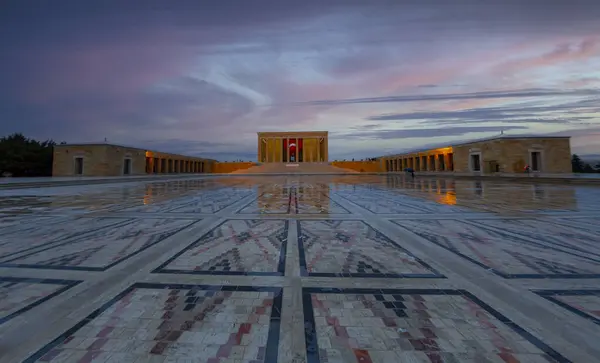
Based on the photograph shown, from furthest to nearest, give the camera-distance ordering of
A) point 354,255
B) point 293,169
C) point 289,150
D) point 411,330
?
point 289,150 → point 293,169 → point 354,255 → point 411,330

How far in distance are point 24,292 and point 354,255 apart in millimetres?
3132

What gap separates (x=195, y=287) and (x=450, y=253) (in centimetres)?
290

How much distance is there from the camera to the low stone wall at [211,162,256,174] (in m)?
50.9

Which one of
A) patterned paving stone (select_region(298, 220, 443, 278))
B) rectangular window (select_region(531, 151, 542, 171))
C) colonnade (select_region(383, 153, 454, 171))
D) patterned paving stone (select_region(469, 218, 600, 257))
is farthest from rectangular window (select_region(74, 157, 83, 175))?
Answer: rectangular window (select_region(531, 151, 542, 171))

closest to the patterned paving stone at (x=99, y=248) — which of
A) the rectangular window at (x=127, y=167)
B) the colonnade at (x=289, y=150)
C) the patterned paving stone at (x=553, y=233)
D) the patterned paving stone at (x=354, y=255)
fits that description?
the patterned paving stone at (x=354, y=255)

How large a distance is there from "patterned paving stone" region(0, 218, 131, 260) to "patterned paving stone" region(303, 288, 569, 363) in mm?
3806

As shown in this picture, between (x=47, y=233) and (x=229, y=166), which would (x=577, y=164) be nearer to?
(x=47, y=233)

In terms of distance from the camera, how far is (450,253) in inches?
123

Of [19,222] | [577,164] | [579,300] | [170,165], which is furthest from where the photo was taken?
[170,165]

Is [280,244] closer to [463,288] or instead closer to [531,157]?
[463,288]

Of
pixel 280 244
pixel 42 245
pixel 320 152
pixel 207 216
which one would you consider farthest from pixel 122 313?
pixel 320 152

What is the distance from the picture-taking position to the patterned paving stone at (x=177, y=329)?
4.74 feet

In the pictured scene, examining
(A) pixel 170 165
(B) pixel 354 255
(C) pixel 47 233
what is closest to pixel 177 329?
(B) pixel 354 255

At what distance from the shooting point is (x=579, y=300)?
204 centimetres
